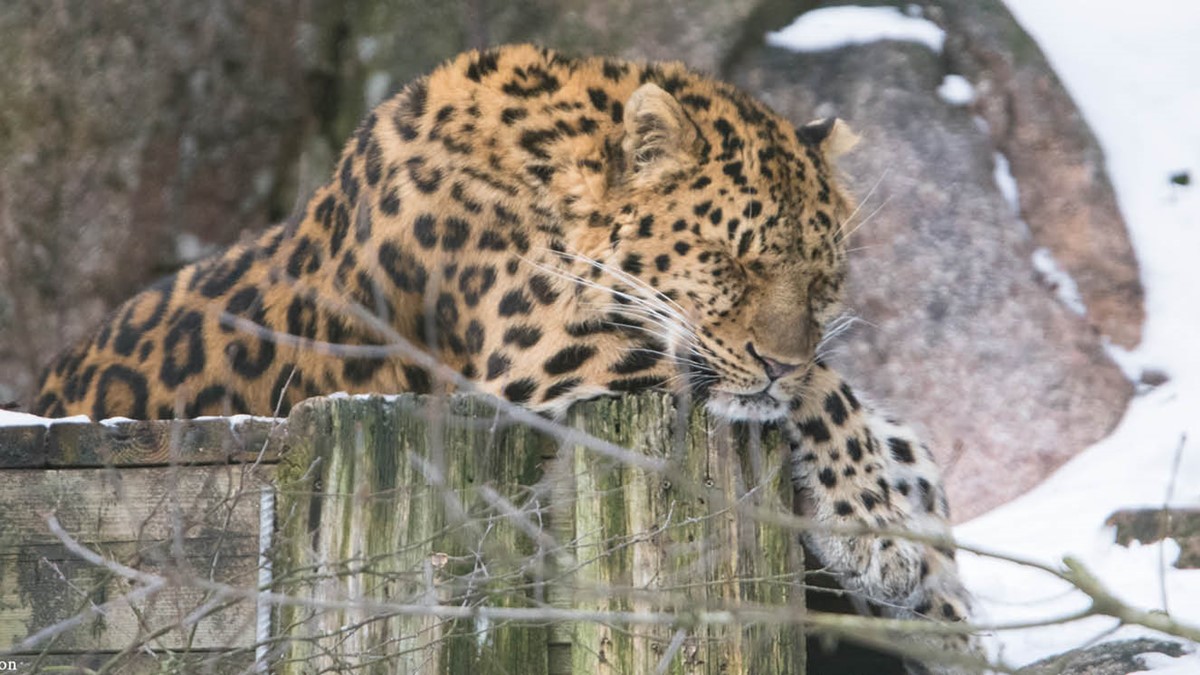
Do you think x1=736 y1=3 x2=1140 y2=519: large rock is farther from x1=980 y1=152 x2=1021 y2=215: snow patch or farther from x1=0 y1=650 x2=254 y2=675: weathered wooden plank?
x1=0 y1=650 x2=254 y2=675: weathered wooden plank

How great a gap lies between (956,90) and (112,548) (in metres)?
8.25

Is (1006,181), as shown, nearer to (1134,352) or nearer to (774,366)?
(1134,352)

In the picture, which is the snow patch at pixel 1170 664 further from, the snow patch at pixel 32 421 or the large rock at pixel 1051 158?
the snow patch at pixel 32 421

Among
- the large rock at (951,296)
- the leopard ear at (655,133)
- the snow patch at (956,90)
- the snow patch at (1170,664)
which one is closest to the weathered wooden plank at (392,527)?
the leopard ear at (655,133)

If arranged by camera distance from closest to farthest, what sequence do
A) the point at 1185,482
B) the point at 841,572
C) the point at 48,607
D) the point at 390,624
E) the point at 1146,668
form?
the point at 390,624
the point at 48,607
the point at 841,572
the point at 1146,668
the point at 1185,482

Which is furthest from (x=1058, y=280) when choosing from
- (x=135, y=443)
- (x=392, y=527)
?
(x=135, y=443)

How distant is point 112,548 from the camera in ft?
14.5

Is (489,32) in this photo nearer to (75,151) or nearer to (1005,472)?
(75,151)

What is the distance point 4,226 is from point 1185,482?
27.1ft

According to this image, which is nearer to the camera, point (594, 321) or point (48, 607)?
point (48, 607)

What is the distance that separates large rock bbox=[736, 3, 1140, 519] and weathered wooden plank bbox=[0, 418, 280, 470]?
642 cm

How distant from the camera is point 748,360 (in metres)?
5.19

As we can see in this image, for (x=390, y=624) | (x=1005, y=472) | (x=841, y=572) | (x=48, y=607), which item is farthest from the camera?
(x=1005, y=472)

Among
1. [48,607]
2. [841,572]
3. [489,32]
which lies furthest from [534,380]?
[489,32]
